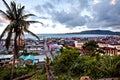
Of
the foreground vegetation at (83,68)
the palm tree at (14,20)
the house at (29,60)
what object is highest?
the palm tree at (14,20)

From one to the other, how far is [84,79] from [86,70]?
886cm

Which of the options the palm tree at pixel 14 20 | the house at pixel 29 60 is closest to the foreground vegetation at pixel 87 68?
the palm tree at pixel 14 20

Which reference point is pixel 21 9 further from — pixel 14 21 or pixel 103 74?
pixel 103 74

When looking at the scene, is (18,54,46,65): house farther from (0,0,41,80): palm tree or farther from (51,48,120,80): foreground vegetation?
(0,0,41,80): palm tree

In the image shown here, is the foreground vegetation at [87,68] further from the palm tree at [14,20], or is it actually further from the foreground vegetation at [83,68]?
the palm tree at [14,20]

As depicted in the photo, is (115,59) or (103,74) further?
(115,59)

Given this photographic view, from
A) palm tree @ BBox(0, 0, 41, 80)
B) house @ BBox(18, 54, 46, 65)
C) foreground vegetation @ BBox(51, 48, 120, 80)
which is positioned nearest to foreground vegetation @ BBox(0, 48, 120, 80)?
foreground vegetation @ BBox(51, 48, 120, 80)

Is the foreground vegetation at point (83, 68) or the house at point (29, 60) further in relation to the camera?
the house at point (29, 60)

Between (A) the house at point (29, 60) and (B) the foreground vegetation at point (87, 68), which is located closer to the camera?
(B) the foreground vegetation at point (87, 68)

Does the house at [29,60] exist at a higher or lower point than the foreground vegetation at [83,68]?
lower

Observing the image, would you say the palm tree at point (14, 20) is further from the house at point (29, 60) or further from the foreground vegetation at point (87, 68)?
the house at point (29, 60)

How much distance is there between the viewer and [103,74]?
1337cm

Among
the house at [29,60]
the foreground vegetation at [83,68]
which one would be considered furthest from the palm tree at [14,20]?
the house at [29,60]

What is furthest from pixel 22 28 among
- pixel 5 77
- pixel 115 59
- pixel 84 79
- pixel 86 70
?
pixel 84 79
